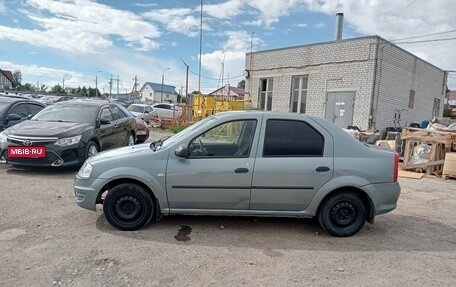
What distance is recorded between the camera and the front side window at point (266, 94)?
63.6ft

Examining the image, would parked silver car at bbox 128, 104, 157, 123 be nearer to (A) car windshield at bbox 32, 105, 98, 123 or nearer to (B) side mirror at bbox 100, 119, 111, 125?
(A) car windshield at bbox 32, 105, 98, 123

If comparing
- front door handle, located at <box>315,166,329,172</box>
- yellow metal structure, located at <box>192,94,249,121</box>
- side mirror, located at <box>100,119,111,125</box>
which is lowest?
front door handle, located at <box>315,166,329,172</box>

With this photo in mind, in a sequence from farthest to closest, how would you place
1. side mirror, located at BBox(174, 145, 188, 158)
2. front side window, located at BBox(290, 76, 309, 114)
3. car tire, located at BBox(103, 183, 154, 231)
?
1. front side window, located at BBox(290, 76, 309, 114)
2. car tire, located at BBox(103, 183, 154, 231)
3. side mirror, located at BBox(174, 145, 188, 158)

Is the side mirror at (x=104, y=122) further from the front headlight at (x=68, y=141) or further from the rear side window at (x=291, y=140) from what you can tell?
the rear side window at (x=291, y=140)

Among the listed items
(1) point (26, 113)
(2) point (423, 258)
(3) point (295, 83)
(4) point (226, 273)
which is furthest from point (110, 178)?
(3) point (295, 83)

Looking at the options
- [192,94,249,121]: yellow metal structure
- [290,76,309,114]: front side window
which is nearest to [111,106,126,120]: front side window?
[192,94,249,121]: yellow metal structure

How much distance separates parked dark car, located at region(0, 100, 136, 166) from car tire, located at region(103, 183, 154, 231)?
3203mm

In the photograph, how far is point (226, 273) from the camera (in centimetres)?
345

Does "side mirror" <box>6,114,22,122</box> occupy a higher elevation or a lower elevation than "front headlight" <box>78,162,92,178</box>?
higher

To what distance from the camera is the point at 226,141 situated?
4680 millimetres

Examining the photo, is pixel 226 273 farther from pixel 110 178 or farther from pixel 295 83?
pixel 295 83

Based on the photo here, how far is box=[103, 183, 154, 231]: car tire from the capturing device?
14.5 ft

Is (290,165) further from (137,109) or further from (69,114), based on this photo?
(137,109)

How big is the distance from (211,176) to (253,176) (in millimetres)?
499
